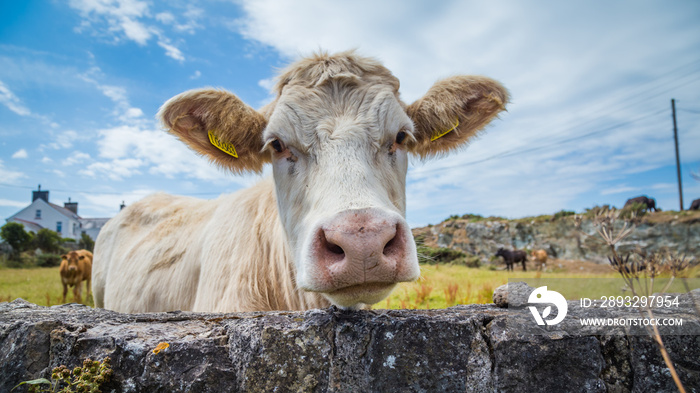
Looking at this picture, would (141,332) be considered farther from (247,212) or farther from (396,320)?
(247,212)

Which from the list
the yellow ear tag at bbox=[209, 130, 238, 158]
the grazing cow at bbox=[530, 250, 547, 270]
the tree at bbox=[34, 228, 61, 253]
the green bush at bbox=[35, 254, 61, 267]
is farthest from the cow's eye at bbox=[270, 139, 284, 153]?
the tree at bbox=[34, 228, 61, 253]

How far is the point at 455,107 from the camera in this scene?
10.00 feet

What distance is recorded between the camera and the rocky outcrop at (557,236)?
1953 centimetres

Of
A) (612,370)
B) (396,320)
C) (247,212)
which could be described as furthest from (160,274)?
(612,370)

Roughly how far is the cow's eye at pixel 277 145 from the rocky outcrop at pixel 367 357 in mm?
1292

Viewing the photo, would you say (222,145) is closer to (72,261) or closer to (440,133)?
(440,133)

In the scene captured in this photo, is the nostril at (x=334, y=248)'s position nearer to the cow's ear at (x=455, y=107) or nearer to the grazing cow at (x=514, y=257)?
the cow's ear at (x=455, y=107)

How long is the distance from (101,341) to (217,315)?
0.47 metres

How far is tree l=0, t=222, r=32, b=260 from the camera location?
88.2ft

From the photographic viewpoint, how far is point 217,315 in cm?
181

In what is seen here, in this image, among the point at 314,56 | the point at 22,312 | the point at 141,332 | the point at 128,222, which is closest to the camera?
the point at 141,332

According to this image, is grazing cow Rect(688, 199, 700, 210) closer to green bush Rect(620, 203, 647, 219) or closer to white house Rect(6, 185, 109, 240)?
green bush Rect(620, 203, 647, 219)

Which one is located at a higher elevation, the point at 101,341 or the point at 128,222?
the point at 128,222

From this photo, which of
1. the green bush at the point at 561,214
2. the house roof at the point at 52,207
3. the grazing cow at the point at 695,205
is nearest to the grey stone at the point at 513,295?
the green bush at the point at 561,214
